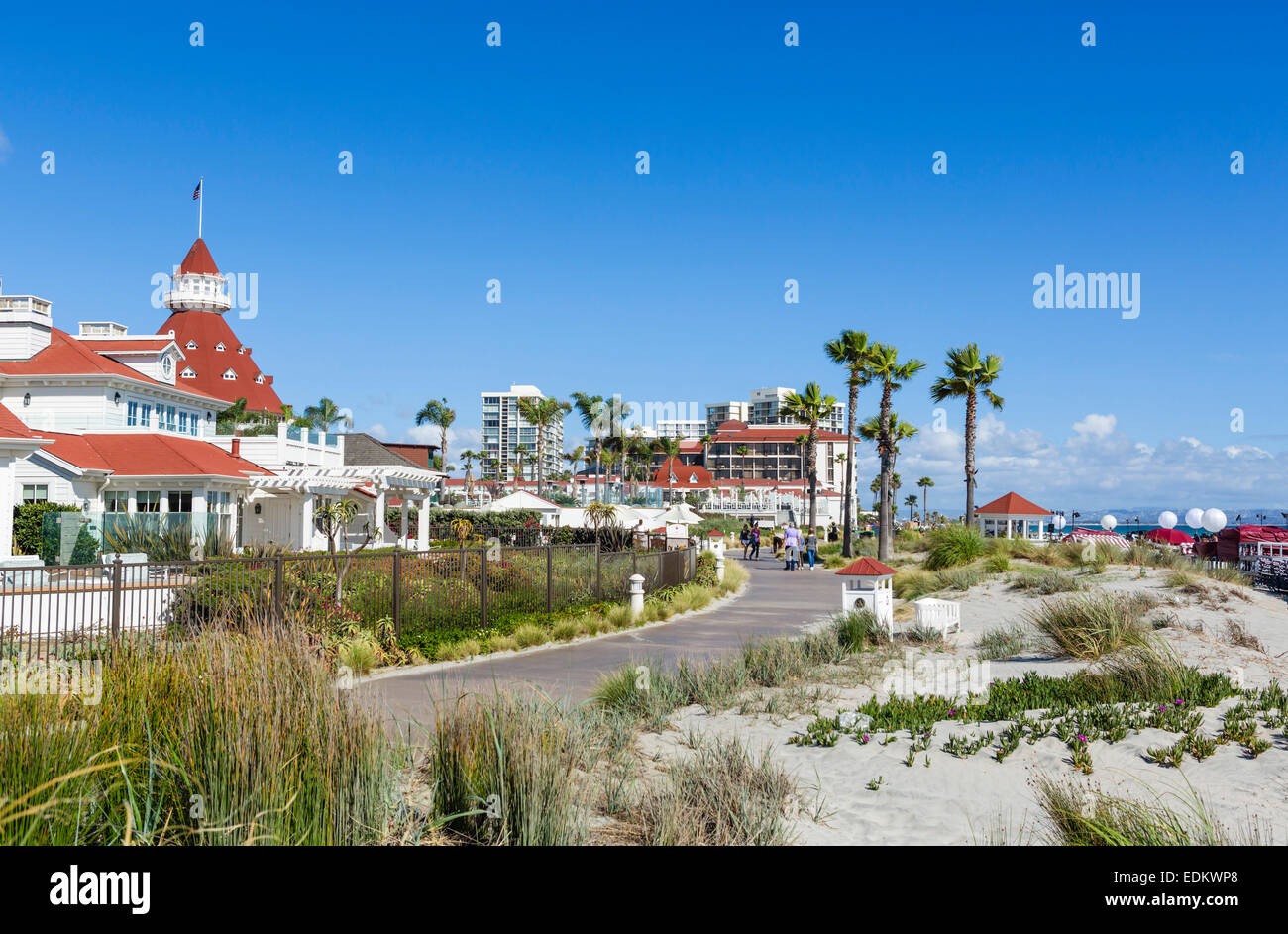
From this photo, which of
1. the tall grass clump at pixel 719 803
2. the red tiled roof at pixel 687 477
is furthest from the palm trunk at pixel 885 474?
the red tiled roof at pixel 687 477

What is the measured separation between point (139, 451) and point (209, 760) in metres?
27.1

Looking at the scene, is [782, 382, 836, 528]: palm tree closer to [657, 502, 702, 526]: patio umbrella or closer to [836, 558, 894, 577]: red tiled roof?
[657, 502, 702, 526]: patio umbrella

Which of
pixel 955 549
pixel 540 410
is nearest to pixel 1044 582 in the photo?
pixel 955 549

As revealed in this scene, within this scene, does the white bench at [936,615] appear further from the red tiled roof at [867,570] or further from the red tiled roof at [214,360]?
the red tiled roof at [214,360]

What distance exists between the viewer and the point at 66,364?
30.0 meters

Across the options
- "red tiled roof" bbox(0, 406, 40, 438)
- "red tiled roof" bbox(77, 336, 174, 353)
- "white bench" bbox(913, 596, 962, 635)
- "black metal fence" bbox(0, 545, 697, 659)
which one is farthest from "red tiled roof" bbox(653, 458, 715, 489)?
"white bench" bbox(913, 596, 962, 635)

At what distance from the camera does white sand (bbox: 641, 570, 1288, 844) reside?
6.03 metres

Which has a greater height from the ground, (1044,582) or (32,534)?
(32,534)

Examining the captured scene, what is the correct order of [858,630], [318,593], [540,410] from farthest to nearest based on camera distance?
[540,410] < [858,630] < [318,593]

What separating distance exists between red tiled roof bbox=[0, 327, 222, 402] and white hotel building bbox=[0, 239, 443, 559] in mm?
47

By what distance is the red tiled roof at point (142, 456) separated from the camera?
26.8m

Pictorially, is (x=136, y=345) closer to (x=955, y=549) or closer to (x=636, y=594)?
(x=636, y=594)

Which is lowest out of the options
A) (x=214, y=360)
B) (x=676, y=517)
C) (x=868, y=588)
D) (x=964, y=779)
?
(x=964, y=779)

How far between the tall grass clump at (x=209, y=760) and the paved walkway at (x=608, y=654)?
978 millimetres
